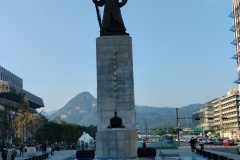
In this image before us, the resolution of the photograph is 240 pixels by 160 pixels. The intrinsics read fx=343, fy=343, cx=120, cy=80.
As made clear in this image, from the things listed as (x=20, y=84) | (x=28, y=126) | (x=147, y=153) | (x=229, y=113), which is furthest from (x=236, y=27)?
(x=20, y=84)

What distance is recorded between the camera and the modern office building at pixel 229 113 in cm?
15500

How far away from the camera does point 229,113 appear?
171 m

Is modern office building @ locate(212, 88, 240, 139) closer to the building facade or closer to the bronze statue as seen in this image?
the building facade

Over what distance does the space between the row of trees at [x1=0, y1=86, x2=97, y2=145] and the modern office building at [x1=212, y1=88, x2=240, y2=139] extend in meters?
70.1

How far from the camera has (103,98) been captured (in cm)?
3309

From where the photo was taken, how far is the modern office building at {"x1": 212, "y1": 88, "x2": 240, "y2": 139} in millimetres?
155000

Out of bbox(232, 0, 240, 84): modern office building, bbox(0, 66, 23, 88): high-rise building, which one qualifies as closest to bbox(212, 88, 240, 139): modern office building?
bbox(232, 0, 240, 84): modern office building

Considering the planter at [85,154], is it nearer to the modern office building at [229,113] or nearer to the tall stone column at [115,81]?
the tall stone column at [115,81]

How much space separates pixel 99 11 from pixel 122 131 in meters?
14.7

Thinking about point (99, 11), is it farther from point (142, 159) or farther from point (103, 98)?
point (142, 159)

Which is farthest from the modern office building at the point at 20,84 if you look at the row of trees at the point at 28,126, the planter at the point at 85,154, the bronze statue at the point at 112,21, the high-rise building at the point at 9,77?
the planter at the point at 85,154

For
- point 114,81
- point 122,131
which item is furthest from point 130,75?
point 122,131

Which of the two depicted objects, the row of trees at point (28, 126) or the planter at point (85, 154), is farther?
the row of trees at point (28, 126)

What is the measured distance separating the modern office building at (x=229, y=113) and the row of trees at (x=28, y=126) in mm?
70116
